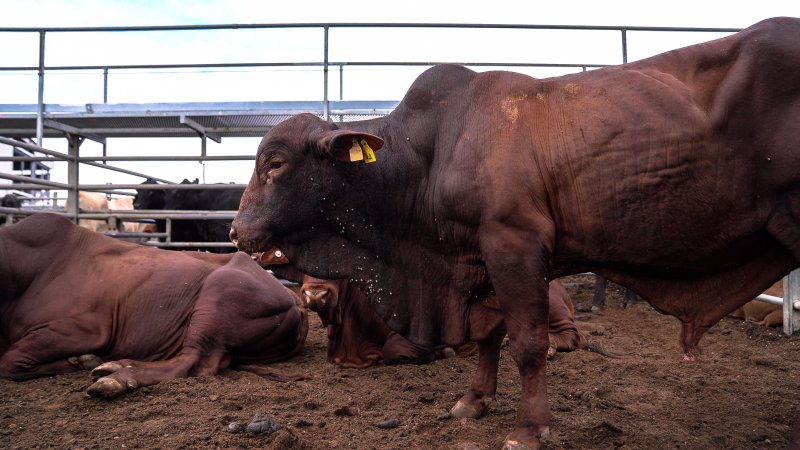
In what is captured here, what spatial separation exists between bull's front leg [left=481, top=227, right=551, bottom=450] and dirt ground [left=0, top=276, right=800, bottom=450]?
16 centimetres

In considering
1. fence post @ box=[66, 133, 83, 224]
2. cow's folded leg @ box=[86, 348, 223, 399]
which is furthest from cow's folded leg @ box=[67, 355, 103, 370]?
fence post @ box=[66, 133, 83, 224]

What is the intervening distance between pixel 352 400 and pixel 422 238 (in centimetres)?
121

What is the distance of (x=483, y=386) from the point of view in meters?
4.00

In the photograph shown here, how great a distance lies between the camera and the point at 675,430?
3520 millimetres

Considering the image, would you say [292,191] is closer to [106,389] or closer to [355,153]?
[355,153]

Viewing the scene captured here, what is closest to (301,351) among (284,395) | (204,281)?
(204,281)

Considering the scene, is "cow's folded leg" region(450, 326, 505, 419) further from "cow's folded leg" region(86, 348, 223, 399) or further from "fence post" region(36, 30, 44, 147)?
"fence post" region(36, 30, 44, 147)

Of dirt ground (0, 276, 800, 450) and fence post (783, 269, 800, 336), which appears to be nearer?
dirt ground (0, 276, 800, 450)

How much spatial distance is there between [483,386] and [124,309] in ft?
9.62

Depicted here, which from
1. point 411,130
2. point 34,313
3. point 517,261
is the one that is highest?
point 411,130

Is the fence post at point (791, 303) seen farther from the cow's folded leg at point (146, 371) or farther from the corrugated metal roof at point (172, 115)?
the corrugated metal roof at point (172, 115)

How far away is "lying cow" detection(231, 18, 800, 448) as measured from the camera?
3.13 meters

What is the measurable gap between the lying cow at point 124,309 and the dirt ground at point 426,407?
7.6 inches

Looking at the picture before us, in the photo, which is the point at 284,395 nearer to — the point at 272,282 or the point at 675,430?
the point at 272,282
